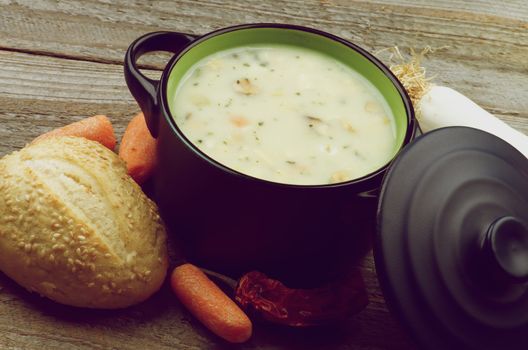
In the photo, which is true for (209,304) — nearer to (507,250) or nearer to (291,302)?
(291,302)

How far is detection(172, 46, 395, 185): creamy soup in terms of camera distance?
1.44 metres

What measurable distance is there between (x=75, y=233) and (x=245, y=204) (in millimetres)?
315

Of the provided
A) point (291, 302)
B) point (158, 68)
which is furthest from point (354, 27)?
point (291, 302)

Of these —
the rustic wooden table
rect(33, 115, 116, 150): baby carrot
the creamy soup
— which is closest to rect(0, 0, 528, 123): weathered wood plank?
the rustic wooden table

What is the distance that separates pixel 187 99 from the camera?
1.55 m

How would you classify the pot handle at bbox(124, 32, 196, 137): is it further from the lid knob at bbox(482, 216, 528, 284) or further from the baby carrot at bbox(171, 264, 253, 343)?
the lid knob at bbox(482, 216, 528, 284)

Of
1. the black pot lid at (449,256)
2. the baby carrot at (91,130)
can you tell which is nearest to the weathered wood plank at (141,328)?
the baby carrot at (91,130)

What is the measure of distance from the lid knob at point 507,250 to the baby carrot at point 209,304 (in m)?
0.46

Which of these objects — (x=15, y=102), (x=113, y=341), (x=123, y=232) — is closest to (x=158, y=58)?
(x=15, y=102)

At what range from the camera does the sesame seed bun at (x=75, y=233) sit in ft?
4.46

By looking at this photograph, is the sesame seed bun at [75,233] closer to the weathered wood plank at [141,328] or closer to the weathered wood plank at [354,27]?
the weathered wood plank at [141,328]

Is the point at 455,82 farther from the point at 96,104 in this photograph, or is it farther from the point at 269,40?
the point at 96,104

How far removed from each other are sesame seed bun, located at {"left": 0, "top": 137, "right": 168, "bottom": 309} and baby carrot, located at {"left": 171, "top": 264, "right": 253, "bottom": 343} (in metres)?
0.05

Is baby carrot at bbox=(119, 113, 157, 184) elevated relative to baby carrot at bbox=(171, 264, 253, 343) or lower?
elevated
